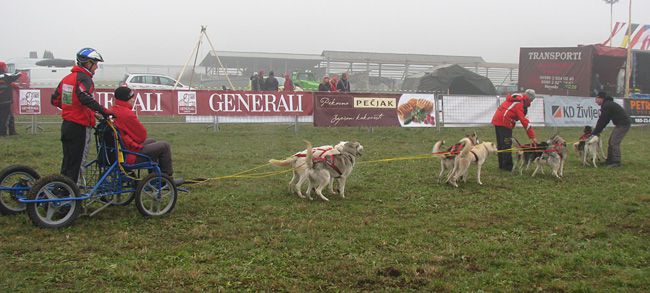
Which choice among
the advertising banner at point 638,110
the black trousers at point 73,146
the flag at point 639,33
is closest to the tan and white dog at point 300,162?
the black trousers at point 73,146

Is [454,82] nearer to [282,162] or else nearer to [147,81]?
[147,81]

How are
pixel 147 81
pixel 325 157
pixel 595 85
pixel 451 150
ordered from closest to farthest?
1. pixel 325 157
2. pixel 451 150
3. pixel 147 81
4. pixel 595 85

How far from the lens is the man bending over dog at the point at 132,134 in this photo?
6.12m

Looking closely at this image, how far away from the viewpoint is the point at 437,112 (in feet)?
58.4

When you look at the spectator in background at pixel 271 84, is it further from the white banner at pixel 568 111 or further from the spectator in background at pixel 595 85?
the spectator in background at pixel 595 85

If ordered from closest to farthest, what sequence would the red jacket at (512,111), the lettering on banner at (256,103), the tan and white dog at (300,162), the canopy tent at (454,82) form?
the tan and white dog at (300,162) → the red jacket at (512,111) → the lettering on banner at (256,103) → the canopy tent at (454,82)

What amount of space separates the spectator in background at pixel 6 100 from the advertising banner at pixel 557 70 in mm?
22645

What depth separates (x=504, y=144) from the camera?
10.4 m

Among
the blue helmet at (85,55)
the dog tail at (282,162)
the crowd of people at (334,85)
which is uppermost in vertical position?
the crowd of people at (334,85)

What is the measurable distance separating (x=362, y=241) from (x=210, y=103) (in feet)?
38.7

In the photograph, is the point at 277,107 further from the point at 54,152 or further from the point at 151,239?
the point at 151,239

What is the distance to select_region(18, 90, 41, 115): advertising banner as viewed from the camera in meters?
15.4

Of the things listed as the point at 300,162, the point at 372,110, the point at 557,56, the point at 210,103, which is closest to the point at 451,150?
the point at 300,162

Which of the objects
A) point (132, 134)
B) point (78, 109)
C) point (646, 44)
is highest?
point (646, 44)
